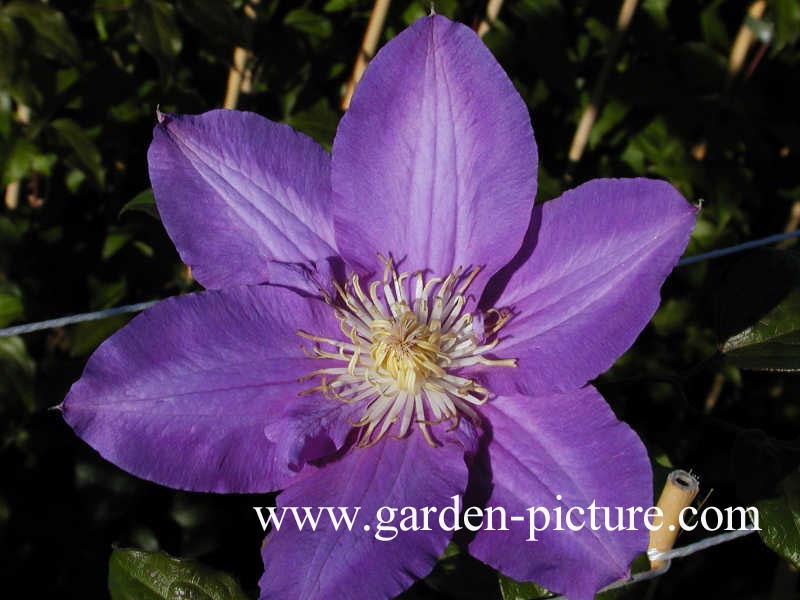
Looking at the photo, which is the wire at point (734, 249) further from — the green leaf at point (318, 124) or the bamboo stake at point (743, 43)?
the bamboo stake at point (743, 43)

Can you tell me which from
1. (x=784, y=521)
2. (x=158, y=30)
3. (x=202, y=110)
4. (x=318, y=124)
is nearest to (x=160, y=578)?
(x=784, y=521)

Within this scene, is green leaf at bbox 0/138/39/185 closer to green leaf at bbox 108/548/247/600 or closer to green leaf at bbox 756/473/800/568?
green leaf at bbox 108/548/247/600

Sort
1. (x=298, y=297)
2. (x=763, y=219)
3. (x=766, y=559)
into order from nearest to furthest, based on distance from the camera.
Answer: (x=298, y=297), (x=763, y=219), (x=766, y=559)

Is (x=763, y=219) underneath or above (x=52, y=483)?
above

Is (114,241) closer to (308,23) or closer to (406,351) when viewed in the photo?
(308,23)

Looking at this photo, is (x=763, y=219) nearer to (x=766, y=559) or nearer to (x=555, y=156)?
(x=555, y=156)

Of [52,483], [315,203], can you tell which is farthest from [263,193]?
[52,483]
